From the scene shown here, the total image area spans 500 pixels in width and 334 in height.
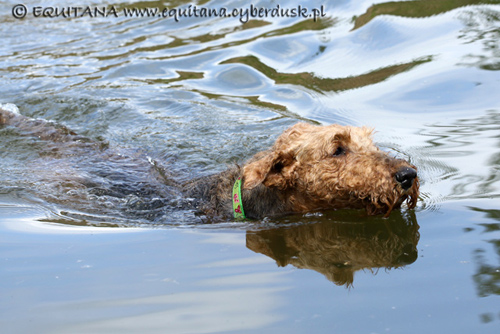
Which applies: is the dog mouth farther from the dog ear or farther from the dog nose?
the dog ear

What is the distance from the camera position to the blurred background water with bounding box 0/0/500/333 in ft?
12.5

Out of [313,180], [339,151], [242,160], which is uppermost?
[339,151]

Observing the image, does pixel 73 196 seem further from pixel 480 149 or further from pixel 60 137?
pixel 480 149

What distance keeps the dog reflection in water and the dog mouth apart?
7.4 inches

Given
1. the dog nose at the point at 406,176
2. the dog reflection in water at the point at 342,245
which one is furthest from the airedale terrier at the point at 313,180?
the dog reflection in water at the point at 342,245

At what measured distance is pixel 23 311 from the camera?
3.91 meters

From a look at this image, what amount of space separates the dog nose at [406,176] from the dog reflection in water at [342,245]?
18.1 inches

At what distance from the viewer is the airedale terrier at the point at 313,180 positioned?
4781mm

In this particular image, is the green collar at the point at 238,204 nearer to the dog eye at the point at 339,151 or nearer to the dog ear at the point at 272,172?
the dog ear at the point at 272,172

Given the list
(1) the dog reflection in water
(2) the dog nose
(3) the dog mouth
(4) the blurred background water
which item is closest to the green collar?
(4) the blurred background water

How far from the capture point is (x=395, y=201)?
4730mm

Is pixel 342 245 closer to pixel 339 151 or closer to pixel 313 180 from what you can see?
pixel 313 180

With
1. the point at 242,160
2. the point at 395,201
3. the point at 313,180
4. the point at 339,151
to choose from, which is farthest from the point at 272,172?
the point at 242,160

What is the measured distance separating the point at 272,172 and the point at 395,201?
1160mm
